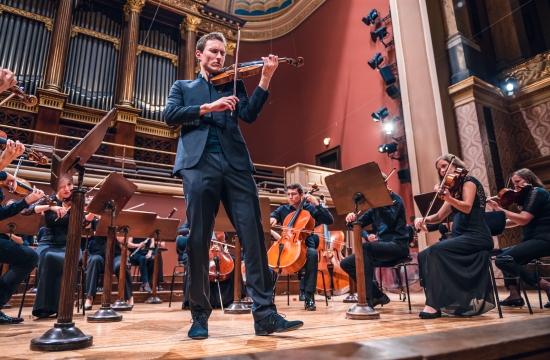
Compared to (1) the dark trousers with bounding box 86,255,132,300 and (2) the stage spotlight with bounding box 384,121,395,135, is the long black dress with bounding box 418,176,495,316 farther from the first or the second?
(2) the stage spotlight with bounding box 384,121,395,135

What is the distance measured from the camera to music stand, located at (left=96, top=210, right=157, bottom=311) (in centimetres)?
347

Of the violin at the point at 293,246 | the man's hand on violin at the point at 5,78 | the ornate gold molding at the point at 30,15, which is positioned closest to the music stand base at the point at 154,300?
the violin at the point at 293,246

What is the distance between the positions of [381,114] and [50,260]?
6.49m

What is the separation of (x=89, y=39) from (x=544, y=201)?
930 centimetres

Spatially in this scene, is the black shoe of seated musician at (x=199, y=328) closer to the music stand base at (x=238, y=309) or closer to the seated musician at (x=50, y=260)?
the music stand base at (x=238, y=309)

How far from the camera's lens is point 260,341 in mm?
1609

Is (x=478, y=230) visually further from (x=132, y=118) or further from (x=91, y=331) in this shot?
(x=132, y=118)

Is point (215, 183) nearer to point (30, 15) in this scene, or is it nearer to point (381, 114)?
point (381, 114)

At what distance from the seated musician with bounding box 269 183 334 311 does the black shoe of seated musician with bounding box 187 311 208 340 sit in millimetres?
1755

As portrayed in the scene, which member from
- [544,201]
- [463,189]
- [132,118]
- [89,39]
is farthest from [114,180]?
[89,39]

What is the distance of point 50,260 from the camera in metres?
2.92

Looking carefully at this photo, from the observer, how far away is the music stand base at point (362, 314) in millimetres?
2447

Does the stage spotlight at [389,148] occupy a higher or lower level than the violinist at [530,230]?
higher

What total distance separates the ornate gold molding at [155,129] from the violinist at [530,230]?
23.8 ft
